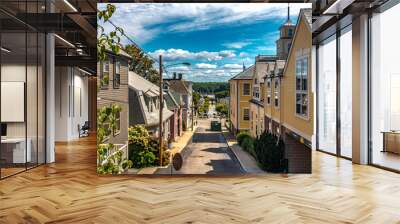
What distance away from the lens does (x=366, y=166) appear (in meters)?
6.56

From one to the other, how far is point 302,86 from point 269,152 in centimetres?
103

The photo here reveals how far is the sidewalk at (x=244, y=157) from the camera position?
5.45m

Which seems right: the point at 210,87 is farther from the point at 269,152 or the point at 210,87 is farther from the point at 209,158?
the point at 269,152

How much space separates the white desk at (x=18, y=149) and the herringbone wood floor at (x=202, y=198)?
31cm

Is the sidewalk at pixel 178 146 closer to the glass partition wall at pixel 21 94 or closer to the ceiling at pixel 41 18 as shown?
the glass partition wall at pixel 21 94

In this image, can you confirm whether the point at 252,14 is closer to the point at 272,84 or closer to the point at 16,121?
the point at 272,84

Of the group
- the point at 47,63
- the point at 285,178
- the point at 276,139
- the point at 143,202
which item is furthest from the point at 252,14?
the point at 47,63

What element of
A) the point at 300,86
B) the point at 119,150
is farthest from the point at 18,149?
the point at 300,86

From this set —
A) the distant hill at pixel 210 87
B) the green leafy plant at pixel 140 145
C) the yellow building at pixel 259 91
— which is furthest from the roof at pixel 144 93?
the yellow building at pixel 259 91

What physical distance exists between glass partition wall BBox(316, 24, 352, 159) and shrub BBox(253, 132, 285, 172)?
99.5 inches

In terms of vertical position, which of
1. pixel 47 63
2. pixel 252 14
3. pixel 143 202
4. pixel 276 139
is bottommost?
pixel 143 202

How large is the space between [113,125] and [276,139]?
230 centimetres

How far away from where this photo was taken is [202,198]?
430cm

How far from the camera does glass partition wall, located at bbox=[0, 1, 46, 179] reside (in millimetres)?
5730
